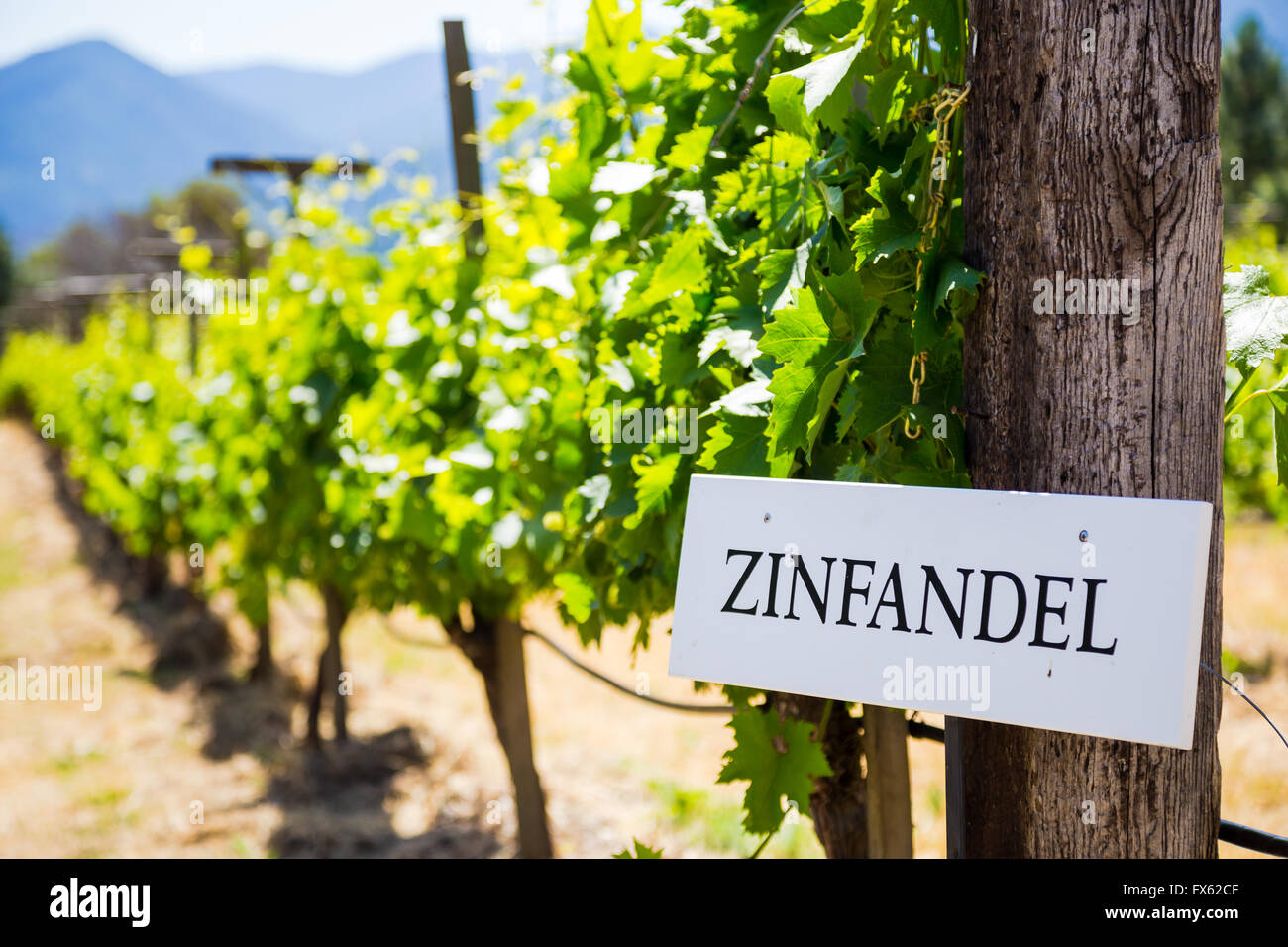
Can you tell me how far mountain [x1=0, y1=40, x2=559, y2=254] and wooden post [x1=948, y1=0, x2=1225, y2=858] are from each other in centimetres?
176

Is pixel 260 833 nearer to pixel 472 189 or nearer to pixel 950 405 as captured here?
pixel 472 189

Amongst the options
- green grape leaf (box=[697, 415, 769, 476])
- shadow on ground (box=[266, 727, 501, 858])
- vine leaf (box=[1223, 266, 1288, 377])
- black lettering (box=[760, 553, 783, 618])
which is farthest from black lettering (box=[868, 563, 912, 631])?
shadow on ground (box=[266, 727, 501, 858])

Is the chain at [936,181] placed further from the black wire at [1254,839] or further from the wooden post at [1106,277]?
the black wire at [1254,839]

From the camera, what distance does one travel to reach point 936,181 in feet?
3.74

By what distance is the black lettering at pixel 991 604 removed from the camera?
0.94 meters

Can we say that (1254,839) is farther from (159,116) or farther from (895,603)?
(159,116)

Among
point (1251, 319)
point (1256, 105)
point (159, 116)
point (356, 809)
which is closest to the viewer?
point (1251, 319)

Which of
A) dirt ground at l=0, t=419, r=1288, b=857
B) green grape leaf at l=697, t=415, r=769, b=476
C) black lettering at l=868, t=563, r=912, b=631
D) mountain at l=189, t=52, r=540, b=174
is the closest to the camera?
black lettering at l=868, t=563, r=912, b=631

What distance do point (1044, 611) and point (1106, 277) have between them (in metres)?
0.35

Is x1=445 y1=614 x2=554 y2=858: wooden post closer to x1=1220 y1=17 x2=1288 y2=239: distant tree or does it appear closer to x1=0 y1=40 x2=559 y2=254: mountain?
x1=0 y1=40 x2=559 y2=254: mountain

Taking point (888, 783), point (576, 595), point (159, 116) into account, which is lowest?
point (888, 783)

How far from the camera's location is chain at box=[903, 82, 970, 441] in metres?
1.10

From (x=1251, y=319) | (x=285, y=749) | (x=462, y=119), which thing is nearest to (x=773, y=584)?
(x=1251, y=319)

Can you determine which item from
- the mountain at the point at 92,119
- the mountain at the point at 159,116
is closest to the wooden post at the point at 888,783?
the mountain at the point at 159,116
